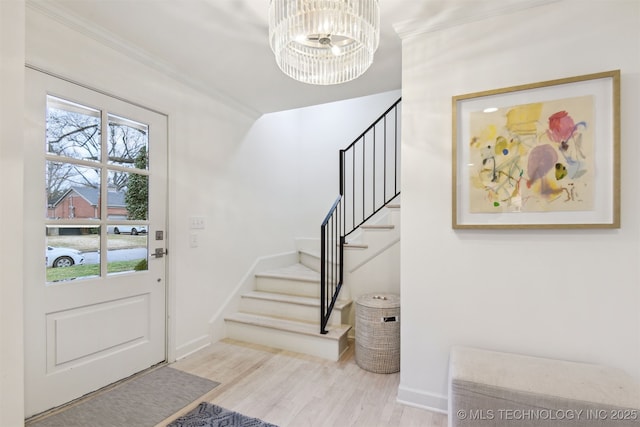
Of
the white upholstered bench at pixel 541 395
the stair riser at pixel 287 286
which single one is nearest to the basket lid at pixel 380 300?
the stair riser at pixel 287 286

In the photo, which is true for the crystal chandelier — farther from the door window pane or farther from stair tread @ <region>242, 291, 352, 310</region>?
stair tread @ <region>242, 291, 352, 310</region>

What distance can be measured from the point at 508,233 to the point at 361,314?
1.28 metres

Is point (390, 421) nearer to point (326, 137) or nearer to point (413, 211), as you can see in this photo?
point (413, 211)

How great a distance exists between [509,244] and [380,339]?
1197 millimetres

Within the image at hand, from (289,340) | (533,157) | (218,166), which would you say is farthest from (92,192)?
(533,157)

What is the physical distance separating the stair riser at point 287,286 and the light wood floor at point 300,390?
68 cm

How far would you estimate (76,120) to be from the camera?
6.66 ft

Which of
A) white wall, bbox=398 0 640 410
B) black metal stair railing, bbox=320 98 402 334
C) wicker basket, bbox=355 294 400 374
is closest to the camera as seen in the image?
white wall, bbox=398 0 640 410

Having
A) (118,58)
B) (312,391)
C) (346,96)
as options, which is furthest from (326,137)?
(312,391)

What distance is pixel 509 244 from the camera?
5.83 ft

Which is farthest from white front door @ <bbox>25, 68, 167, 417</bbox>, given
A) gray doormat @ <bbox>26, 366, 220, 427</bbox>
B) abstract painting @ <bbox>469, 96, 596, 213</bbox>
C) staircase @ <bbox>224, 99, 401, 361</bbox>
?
abstract painting @ <bbox>469, 96, 596, 213</bbox>

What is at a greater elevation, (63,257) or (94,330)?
(63,257)

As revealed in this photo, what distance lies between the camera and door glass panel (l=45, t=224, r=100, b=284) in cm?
189

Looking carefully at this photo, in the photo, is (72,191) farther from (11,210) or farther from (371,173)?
(371,173)
